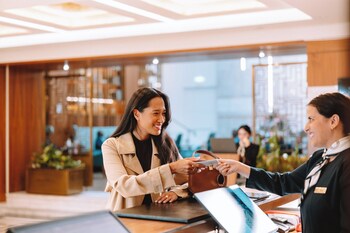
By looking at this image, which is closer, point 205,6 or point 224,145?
point 205,6

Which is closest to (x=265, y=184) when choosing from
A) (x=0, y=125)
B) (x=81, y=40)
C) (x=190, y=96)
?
(x=81, y=40)

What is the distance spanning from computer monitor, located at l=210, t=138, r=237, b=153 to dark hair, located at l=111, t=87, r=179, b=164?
6.49 metres

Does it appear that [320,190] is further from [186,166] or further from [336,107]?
[186,166]

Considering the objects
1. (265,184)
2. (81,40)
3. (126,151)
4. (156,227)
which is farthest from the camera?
(81,40)

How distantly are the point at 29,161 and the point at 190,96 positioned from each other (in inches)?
328

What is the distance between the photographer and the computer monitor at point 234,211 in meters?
2.29

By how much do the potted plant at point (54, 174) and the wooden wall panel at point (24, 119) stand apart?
262 mm

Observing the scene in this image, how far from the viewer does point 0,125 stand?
10.4m

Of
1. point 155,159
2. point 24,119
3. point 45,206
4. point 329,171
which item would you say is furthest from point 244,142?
point 329,171

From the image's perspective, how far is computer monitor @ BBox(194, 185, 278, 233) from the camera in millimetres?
2287

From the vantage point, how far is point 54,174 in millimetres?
10312

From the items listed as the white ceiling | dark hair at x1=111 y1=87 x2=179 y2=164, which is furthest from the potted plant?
dark hair at x1=111 y1=87 x2=179 y2=164

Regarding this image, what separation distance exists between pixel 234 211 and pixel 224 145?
23.8 ft

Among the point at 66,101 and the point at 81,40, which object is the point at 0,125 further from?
the point at 81,40
